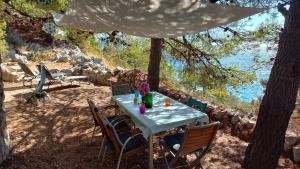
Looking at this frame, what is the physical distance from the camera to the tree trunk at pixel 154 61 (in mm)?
5723

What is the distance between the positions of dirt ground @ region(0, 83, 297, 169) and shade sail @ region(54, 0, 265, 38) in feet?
4.76

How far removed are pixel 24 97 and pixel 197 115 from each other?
4.10m

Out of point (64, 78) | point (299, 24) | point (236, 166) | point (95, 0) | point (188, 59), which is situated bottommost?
point (236, 166)

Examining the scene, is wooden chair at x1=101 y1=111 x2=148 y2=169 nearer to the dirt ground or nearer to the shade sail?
the dirt ground

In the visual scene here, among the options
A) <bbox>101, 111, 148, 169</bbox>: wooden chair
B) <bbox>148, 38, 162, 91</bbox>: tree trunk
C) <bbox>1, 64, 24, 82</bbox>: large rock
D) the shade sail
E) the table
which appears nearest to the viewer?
<bbox>101, 111, 148, 169</bbox>: wooden chair

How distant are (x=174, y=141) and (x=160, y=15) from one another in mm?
1379

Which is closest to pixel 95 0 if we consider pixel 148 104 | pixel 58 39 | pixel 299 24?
pixel 148 104

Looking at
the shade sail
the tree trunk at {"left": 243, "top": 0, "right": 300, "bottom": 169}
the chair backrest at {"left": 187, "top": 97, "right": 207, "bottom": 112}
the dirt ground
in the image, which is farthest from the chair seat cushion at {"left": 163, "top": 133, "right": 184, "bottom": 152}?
the shade sail

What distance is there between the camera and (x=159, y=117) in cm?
326

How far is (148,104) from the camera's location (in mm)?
3621

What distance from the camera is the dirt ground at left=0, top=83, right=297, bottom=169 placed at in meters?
3.41

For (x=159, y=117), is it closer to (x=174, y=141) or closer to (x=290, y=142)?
(x=174, y=141)

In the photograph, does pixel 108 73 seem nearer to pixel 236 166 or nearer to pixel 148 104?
pixel 148 104

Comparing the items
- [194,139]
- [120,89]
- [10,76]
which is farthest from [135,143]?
[10,76]
